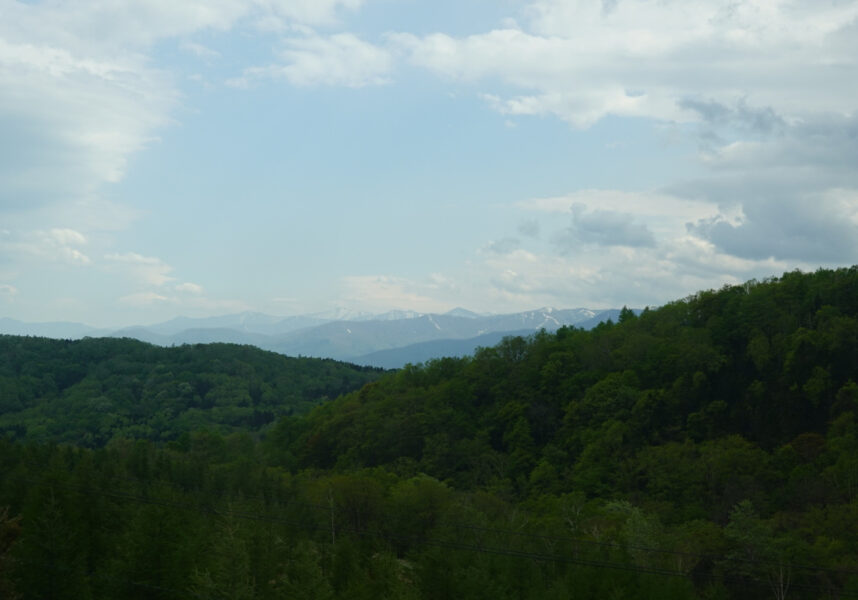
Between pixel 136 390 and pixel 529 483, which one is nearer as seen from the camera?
pixel 529 483

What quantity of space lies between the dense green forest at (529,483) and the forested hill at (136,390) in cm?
4502

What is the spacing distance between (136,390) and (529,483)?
114745mm

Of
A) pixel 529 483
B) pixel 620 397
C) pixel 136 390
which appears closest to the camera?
pixel 529 483

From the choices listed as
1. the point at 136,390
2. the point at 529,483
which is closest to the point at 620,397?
the point at 529,483

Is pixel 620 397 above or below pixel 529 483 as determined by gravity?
above

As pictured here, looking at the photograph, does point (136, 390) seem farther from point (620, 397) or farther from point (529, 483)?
point (620, 397)

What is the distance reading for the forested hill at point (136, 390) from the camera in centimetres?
14275

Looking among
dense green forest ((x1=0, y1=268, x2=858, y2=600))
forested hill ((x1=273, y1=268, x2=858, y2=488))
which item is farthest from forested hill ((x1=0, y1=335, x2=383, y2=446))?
forested hill ((x1=273, y1=268, x2=858, y2=488))

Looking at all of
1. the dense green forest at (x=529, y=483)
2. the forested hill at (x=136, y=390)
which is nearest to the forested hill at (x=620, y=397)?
the dense green forest at (x=529, y=483)

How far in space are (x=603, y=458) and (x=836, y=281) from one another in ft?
122

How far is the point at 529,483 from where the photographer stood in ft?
268

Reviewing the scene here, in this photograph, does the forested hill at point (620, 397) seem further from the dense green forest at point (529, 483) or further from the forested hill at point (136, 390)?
the forested hill at point (136, 390)

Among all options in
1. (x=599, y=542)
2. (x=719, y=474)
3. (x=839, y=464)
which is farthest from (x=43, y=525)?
(x=839, y=464)

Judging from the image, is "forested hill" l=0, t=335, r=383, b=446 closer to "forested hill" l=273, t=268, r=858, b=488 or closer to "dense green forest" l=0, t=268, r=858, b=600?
"dense green forest" l=0, t=268, r=858, b=600
